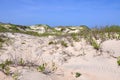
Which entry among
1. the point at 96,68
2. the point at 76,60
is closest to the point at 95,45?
the point at 76,60

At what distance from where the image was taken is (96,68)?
6.79 meters

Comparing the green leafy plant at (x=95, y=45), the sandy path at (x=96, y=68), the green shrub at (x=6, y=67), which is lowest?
the sandy path at (x=96, y=68)

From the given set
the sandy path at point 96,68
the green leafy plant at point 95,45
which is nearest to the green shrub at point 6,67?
the sandy path at point 96,68

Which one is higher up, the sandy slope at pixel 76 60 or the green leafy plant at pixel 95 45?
the green leafy plant at pixel 95 45

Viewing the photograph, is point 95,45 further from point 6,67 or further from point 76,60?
point 6,67

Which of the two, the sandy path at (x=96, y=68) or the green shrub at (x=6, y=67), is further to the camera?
the sandy path at (x=96, y=68)

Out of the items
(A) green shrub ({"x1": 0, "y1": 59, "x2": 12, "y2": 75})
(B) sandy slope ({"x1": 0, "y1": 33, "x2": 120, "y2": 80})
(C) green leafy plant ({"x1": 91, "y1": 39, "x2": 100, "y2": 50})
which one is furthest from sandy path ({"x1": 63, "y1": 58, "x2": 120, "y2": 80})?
(A) green shrub ({"x1": 0, "y1": 59, "x2": 12, "y2": 75})

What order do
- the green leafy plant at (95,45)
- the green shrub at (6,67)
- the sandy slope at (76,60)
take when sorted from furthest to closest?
the green leafy plant at (95,45) < the sandy slope at (76,60) < the green shrub at (6,67)

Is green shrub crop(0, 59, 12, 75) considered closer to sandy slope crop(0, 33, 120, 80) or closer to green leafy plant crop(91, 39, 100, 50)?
sandy slope crop(0, 33, 120, 80)

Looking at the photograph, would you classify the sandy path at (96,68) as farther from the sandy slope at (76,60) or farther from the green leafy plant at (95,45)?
the green leafy plant at (95,45)

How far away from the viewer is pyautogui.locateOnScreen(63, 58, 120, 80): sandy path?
6344 millimetres

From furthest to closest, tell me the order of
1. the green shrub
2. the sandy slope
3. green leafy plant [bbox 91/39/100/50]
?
green leafy plant [bbox 91/39/100/50], the sandy slope, the green shrub

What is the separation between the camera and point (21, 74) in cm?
608

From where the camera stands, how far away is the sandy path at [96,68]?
6344mm
